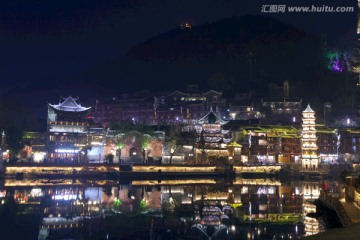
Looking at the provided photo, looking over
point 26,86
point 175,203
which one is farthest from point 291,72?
point 175,203

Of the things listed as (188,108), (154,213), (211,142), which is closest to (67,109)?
(211,142)

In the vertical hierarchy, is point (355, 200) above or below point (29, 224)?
above

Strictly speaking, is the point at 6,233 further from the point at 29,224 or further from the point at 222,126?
the point at 222,126

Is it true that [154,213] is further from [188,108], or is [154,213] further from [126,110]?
[126,110]

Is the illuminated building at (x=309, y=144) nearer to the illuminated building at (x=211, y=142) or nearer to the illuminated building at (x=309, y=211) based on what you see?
the illuminated building at (x=211, y=142)

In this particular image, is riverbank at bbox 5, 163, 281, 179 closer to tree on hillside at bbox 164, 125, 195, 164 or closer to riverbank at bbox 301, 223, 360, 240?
tree on hillside at bbox 164, 125, 195, 164

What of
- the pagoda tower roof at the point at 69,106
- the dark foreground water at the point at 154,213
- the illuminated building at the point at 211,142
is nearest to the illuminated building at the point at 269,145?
the illuminated building at the point at 211,142
